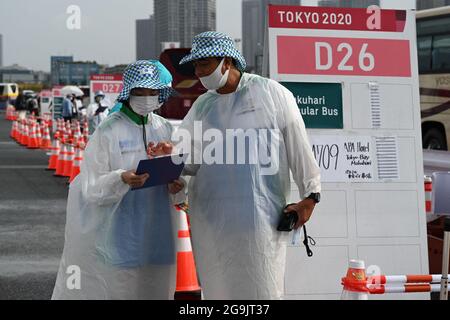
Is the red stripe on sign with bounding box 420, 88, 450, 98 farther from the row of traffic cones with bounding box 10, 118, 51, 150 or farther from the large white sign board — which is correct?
the row of traffic cones with bounding box 10, 118, 51, 150

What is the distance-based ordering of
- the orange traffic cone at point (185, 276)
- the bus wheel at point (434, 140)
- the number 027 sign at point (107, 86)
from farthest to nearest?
the number 027 sign at point (107, 86) → the bus wheel at point (434, 140) → the orange traffic cone at point (185, 276)

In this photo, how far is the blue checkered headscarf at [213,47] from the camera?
14.7 ft

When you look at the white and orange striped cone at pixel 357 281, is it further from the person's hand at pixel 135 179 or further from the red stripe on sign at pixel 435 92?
the red stripe on sign at pixel 435 92

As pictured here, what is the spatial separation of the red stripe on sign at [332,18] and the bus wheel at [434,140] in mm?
12906

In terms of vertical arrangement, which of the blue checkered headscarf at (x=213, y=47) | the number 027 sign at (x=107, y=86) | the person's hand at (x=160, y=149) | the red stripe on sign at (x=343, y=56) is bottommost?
the person's hand at (x=160, y=149)

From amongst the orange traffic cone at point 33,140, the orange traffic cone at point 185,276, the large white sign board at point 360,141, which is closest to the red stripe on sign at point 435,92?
the large white sign board at point 360,141

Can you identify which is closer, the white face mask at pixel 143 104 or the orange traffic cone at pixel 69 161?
the white face mask at pixel 143 104

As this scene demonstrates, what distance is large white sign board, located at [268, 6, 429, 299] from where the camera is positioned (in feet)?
19.3

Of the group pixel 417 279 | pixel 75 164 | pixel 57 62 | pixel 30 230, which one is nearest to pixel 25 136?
pixel 57 62

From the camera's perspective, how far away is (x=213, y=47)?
177 inches

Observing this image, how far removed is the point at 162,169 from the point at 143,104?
17.6 inches

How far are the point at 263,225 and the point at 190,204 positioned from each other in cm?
47
